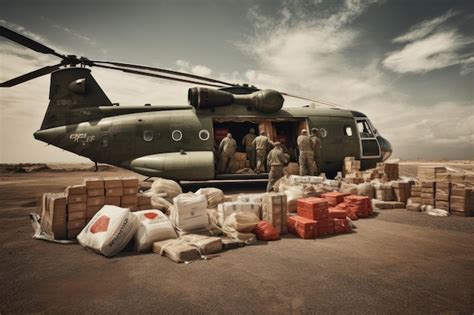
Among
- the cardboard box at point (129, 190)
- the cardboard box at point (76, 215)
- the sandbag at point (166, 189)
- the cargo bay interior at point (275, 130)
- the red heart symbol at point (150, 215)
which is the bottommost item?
the cardboard box at point (76, 215)

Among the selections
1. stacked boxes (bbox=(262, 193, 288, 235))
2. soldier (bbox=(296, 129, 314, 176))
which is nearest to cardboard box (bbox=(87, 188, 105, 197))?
stacked boxes (bbox=(262, 193, 288, 235))

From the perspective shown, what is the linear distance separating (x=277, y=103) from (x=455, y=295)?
882cm

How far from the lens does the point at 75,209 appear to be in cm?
471

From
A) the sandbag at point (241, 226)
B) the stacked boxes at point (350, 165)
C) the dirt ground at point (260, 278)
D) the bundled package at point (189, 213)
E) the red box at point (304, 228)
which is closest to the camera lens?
the dirt ground at point (260, 278)

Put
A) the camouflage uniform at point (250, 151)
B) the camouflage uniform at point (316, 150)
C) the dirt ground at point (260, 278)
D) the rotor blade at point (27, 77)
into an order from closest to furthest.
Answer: the dirt ground at point (260, 278) < the rotor blade at point (27, 77) < the camouflage uniform at point (316, 150) < the camouflage uniform at point (250, 151)

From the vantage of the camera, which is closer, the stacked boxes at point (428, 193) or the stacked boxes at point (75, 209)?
the stacked boxes at point (75, 209)

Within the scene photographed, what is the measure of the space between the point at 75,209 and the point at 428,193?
29.7 feet

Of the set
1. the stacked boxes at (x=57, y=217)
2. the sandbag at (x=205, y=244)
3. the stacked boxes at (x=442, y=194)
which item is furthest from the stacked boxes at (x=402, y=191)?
the stacked boxes at (x=57, y=217)

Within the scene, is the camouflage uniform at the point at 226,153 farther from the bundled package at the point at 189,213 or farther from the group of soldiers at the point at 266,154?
the bundled package at the point at 189,213

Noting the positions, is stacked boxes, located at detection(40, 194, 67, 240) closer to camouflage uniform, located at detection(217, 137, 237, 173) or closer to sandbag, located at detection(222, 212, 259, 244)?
sandbag, located at detection(222, 212, 259, 244)

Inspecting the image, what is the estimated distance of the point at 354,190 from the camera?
7.94 m

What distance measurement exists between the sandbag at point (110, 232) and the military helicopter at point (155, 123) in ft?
16.2

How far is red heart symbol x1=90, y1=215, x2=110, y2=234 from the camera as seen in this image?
403 centimetres

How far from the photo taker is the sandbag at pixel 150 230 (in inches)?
159
